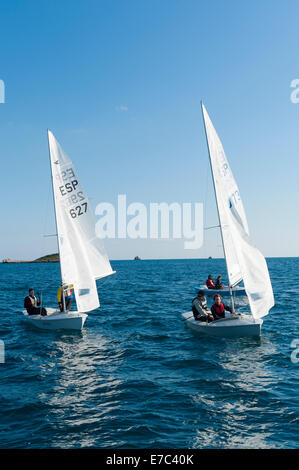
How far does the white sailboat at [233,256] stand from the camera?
15.1m

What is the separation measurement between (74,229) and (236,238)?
8.23 meters

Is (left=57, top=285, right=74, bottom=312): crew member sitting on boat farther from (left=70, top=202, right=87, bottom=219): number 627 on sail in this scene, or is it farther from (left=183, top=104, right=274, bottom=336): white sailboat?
(left=183, top=104, right=274, bottom=336): white sailboat

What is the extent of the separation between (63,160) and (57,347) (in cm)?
944

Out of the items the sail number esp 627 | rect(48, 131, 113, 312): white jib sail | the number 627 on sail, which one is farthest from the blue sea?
the sail number esp 627

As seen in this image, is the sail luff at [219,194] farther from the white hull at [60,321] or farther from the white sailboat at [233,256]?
the white hull at [60,321]

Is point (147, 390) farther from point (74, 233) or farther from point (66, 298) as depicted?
Result: point (74, 233)

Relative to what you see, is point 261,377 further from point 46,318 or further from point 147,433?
point 46,318

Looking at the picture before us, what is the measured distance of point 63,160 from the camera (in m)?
18.4

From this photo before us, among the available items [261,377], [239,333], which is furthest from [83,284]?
[261,377]

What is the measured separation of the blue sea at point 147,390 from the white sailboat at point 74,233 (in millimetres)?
2073

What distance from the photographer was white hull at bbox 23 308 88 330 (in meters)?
16.7

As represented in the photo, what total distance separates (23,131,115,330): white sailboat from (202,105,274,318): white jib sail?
6.75 metres

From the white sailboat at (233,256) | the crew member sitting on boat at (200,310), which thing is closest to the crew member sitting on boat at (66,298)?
the white sailboat at (233,256)

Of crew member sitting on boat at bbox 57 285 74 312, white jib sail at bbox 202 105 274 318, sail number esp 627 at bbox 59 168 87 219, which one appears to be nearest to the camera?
white jib sail at bbox 202 105 274 318
